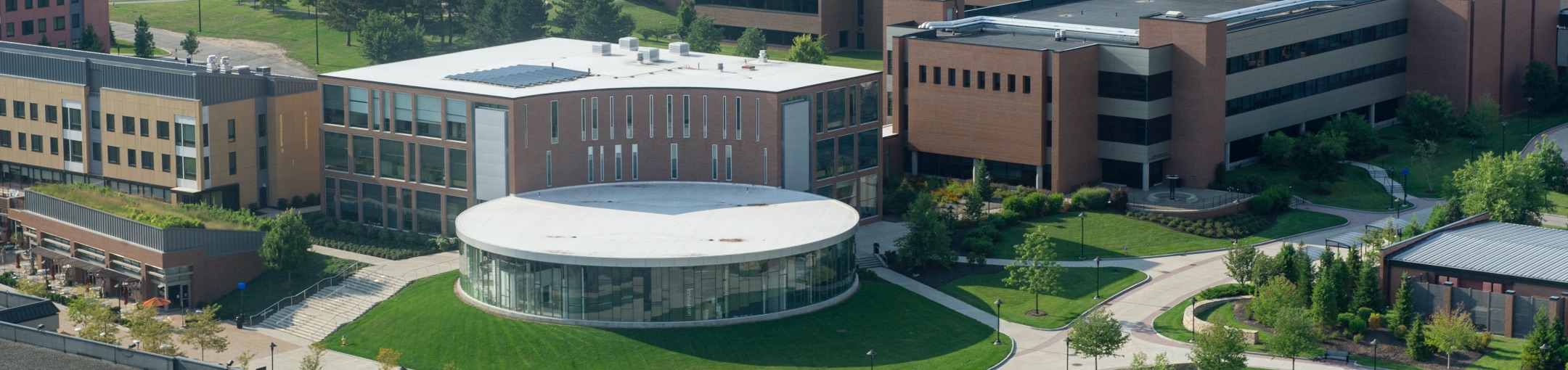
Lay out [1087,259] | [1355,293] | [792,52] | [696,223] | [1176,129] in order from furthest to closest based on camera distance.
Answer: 1. [792,52]
2. [1176,129]
3. [1087,259]
4. [696,223]
5. [1355,293]

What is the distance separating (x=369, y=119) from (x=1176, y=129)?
51767mm

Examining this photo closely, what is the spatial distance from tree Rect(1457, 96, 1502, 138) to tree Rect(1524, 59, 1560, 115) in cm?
828

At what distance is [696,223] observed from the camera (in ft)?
377

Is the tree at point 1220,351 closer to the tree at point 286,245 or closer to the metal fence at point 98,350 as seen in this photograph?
the metal fence at point 98,350

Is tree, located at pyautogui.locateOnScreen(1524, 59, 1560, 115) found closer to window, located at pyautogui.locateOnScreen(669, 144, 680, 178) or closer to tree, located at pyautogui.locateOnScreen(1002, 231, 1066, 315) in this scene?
tree, located at pyautogui.locateOnScreen(1002, 231, 1066, 315)

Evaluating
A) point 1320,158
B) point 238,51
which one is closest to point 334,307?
point 1320,158

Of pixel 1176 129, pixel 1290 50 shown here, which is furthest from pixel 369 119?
pixel 1290 50

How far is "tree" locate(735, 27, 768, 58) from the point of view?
174 metres

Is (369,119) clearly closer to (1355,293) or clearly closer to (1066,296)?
(1066,296)

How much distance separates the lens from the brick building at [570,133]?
12256 centimetres

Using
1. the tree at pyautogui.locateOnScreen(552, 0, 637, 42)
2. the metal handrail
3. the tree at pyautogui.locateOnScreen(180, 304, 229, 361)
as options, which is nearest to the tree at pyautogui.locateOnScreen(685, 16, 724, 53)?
the tree at pyautogui.locateOnScreen(552, 0, 637, 42)

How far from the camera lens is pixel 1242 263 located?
114 metres

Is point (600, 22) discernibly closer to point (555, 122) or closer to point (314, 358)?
point (555, 122)

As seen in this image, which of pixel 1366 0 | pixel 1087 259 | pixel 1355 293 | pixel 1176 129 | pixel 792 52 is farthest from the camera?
pixel 792 52
